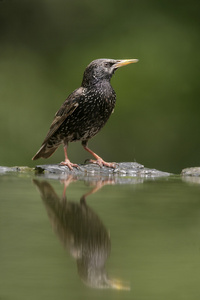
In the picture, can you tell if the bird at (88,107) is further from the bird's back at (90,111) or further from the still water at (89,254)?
the still water at (89,254)

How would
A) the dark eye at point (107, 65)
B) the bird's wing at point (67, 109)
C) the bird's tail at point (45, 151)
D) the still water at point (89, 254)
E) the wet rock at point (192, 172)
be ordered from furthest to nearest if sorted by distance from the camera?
the bird's tail at point (45, 151) → the dark eye at point (107, 65) → the bird's wing at point (67, 109) → the wet rock at point (192, 172) → the still water at point (89, 254)

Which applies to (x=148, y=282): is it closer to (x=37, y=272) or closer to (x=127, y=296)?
(x=127, y=296)

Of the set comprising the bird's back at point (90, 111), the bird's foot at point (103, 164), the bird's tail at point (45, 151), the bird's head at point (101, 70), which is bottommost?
the bird's foot at point (103, 164)


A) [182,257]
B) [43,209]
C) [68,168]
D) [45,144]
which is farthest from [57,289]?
[45,144]

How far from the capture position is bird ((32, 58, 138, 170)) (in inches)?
144

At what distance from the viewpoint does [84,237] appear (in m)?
1.08

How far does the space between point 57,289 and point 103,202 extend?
0.95 meters

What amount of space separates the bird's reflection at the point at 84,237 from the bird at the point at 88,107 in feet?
6.50

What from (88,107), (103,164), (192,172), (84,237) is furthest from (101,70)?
(84,237)

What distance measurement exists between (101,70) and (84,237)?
2.79m

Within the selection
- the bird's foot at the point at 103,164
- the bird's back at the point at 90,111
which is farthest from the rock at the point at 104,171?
the bird's back at the point at 90,111

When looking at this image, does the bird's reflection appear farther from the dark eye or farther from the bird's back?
the dark eye

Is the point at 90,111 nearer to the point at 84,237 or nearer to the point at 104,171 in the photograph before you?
the point at 104,171

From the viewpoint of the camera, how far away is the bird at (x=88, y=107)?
3.66 m
